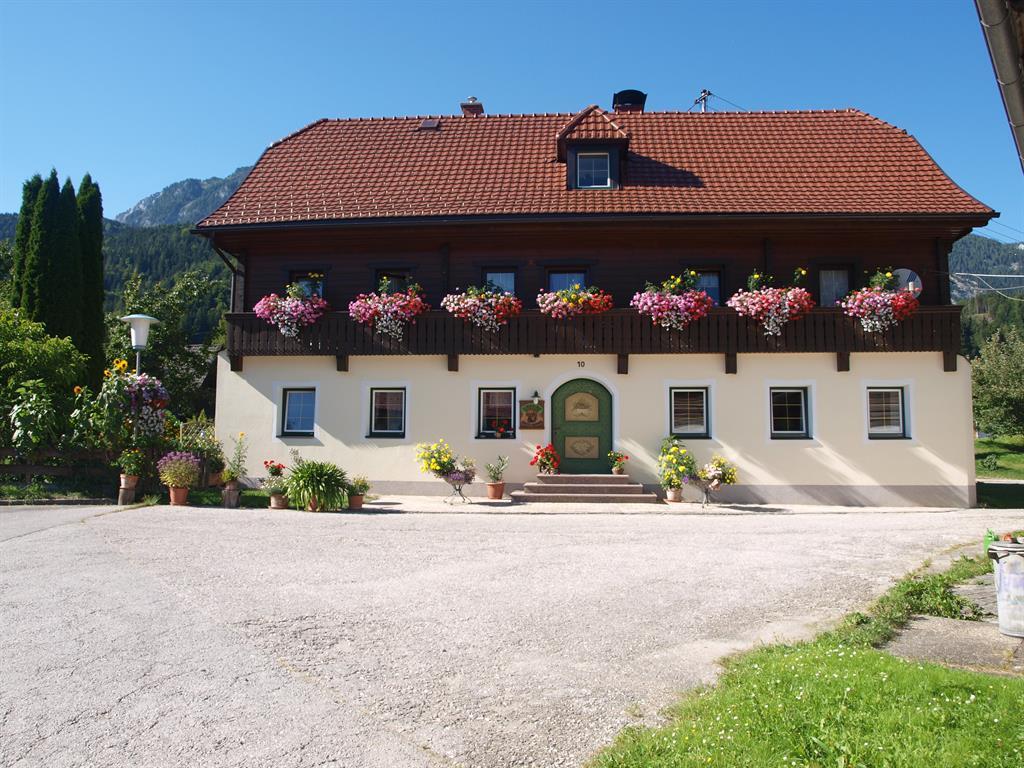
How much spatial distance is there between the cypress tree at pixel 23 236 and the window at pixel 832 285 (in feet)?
75.3

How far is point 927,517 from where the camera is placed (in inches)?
558

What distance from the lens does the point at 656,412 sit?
666 inches

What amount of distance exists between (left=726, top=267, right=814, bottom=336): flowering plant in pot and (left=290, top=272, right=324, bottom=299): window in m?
9.58

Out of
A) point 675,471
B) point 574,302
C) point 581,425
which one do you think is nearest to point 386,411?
point 581,425

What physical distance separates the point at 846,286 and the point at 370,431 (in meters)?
11.5

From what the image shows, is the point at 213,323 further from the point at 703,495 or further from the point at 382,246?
the point at 703,495

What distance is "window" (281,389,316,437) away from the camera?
58.5 ft

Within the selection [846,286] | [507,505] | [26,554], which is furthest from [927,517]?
[26,554]

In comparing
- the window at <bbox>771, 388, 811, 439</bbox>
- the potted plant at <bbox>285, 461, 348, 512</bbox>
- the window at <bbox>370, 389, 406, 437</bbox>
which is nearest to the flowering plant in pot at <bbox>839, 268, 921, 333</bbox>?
the window at <bbox>771, 388, 811, 439</bbox>

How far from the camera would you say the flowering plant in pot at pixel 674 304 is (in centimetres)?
1636

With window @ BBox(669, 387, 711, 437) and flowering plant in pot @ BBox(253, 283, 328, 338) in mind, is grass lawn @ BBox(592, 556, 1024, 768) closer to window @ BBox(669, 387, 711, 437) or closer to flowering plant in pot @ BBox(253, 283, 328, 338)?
window @ BBox(669, 387, 711, 437)

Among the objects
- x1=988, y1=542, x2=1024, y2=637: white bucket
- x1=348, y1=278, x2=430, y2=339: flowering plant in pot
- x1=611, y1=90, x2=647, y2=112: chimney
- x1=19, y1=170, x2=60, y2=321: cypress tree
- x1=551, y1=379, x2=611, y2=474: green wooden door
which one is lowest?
x1=988, y1=542, x2=1024, y2=637: white bucket

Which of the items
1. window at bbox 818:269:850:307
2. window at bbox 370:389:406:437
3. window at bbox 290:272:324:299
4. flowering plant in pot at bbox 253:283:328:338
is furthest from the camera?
window at bbox 290:272:324:299

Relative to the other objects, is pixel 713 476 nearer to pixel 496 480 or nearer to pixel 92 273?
pixel 496 480
